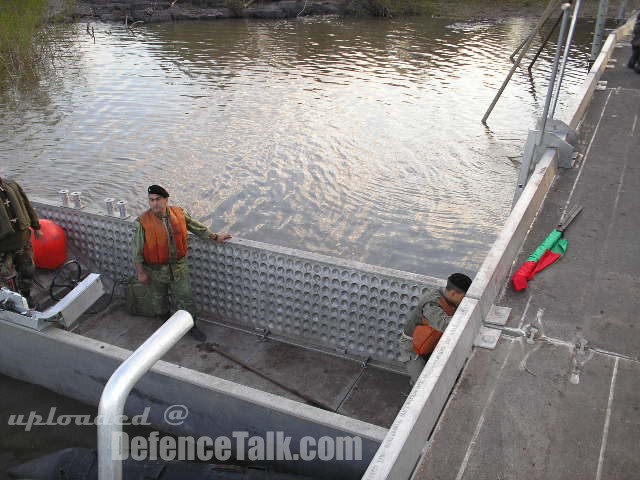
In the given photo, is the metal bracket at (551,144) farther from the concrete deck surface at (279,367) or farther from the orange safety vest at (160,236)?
the orange safety vest at (160,236)

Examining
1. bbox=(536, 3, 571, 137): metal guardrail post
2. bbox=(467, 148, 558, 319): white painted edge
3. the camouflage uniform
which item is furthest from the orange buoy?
bbox=(536, 3, 571, 137): metal guardrail post

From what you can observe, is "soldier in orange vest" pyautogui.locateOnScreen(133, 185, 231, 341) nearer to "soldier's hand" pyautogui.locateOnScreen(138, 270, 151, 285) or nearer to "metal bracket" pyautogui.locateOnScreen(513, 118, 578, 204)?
"soldier's hand" pyautogui.locateOnScreen(138, 270, 151, 285)

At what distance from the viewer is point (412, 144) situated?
40.4 ft

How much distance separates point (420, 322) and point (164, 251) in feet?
8.27

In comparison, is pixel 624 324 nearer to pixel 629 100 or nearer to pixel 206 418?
pixel 206 418

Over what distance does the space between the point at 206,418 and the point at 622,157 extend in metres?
5.27

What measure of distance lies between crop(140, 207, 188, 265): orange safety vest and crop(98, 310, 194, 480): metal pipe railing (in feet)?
12.1

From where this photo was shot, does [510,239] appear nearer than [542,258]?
Yes

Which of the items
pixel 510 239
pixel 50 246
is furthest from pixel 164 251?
pixel 510 239

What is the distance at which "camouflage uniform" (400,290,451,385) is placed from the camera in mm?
3924

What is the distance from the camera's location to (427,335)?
3.88 m

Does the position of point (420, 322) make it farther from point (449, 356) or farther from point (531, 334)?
point (449, 356)

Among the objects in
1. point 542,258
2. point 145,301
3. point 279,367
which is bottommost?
point 279,367

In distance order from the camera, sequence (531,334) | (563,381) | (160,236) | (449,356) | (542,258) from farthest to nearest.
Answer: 1. (160,236)
2. (542,258)
3. (531,334)
4. (563,381)
5. (449,356)
